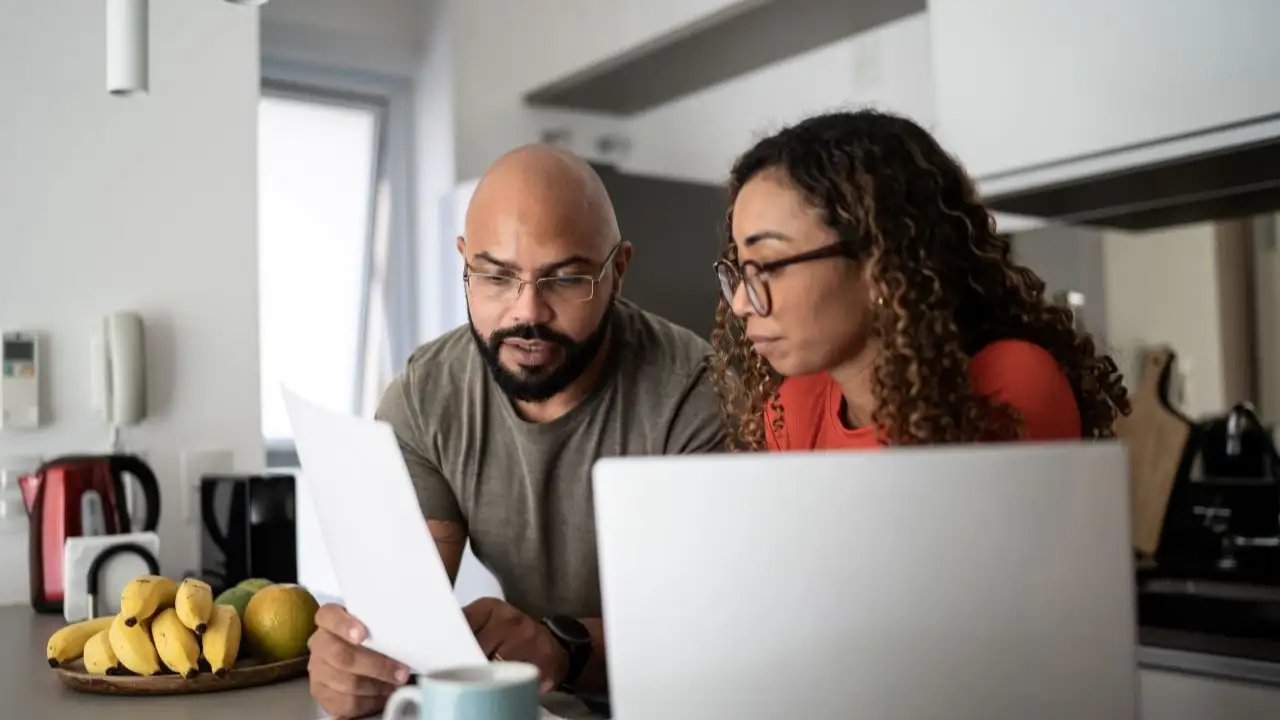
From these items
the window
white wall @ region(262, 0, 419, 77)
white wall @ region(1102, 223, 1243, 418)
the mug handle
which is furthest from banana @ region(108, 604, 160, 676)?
white wall @ region(262, 0, 419, 77)

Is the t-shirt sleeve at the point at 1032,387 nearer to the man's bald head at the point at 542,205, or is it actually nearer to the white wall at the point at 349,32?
the man's bald head at the point at 542,205

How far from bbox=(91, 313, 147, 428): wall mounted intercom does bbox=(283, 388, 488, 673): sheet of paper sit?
1.29 meters

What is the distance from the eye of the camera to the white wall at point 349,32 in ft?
10.4

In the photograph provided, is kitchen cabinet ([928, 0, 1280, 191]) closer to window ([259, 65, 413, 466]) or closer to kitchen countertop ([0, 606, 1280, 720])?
kitchen countertop ([0, 606, 1280, 720])

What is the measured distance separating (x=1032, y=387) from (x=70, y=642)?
3.53 feet

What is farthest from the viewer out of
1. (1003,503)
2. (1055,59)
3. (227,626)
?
(1055,59)

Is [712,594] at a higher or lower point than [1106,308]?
lower

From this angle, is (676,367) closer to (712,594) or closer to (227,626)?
(227,626)

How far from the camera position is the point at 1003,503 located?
0.54m

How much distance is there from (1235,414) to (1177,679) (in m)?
0.62

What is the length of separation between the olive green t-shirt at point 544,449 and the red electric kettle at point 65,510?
0.65m

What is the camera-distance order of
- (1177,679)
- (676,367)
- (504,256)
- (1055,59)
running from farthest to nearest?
(1055,59)
(1177,679)
(676,367)
(504,256)

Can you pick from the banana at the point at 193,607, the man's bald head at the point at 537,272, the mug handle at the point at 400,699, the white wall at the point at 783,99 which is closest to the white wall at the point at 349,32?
the white wall at the point at 783,99

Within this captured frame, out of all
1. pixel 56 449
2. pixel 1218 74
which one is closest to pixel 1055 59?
pixel 1218 74
